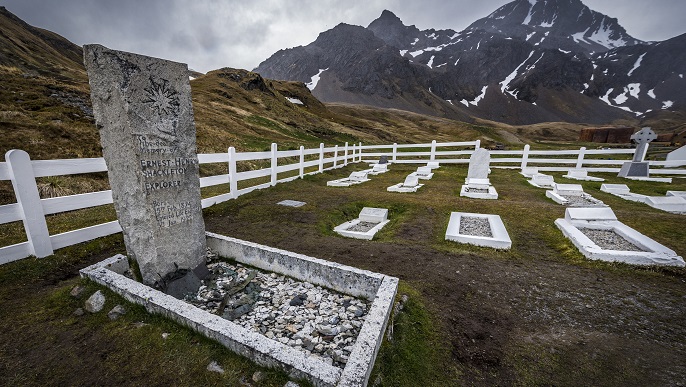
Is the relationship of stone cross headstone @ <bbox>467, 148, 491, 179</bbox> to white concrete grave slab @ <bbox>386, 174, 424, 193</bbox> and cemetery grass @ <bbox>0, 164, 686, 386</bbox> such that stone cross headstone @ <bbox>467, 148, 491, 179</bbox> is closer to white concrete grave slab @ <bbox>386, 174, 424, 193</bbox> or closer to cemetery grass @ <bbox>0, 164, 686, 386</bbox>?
white concrete grave slab @ <bbox>386, 174, 424, 193</bbox>

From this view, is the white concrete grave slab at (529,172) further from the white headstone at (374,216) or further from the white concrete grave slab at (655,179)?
the white headstone at (374,216)

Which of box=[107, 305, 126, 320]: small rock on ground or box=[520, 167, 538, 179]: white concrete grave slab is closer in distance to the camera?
box=[107, 305, 126, 320]: small rock on ground

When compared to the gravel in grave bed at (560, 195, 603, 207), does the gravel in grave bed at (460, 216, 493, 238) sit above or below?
below

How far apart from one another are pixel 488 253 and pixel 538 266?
0.74 metres

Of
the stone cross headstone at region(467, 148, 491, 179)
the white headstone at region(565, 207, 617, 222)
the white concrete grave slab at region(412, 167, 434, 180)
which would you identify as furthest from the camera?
the white concrete grave slab at region(412, 167, 434, 180)

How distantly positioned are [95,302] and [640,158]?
20.0 m

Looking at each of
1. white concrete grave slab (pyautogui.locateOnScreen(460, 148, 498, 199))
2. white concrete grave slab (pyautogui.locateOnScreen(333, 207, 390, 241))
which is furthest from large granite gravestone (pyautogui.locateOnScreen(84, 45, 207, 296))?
white concrete grave slab (pyautogui.locateOnScreen(460, 148, 498, 199))

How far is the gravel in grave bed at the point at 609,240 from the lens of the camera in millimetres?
4867

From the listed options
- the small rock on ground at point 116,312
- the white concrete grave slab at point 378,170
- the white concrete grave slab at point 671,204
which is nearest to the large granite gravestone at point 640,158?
the white concrete grave slab at point 671,204

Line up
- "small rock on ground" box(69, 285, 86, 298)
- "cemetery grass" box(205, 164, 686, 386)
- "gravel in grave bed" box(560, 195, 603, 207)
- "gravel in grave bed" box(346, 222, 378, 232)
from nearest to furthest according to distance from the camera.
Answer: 1. "cemetery grass" box(205, 164, 686, 386)
2. "small rock on ground" box(69, 285, 86, 298)
3. "gravel in grave bed" box(346, 222, 378, 232)
4. "gravel in grave bed" box(560, 195, 603, 207)

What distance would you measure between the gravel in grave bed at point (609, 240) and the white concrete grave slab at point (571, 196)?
2.75 m

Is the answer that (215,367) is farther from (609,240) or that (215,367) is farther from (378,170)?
(378,170)

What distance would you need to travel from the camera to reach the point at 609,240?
523 centimetres

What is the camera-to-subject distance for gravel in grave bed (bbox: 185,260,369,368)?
285cm
